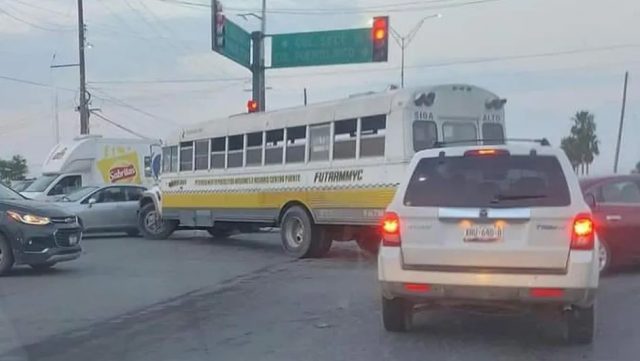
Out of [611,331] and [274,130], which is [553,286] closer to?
[611,331]

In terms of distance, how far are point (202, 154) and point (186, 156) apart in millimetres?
723

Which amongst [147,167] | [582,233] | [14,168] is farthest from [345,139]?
[14,168]

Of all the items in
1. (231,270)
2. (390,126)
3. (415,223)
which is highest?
(390,126)

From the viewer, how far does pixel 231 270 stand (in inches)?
561

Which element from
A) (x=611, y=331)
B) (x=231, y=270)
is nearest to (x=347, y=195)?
(x=231, y=270)

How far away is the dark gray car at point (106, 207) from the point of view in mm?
21578

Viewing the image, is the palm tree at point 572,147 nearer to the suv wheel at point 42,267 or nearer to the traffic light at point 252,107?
the traffic light at point 252,107

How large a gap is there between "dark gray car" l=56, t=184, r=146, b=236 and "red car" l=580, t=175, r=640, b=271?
13.0 metres

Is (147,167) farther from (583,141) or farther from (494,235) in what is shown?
(583,141)

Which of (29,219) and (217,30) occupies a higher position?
(217,30)

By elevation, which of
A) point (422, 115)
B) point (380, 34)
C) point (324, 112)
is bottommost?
point (422, 115)

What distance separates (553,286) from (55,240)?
27.6ft

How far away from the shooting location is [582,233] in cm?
701

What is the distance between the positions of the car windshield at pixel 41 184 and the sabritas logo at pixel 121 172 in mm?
2179
